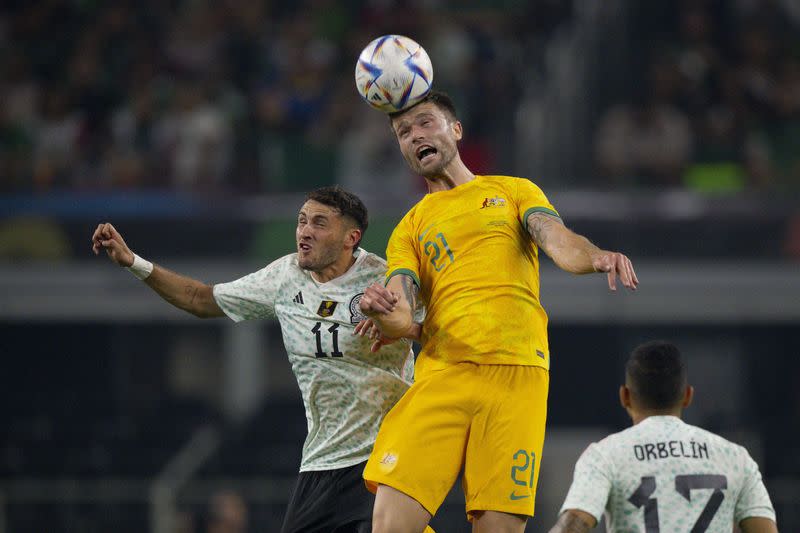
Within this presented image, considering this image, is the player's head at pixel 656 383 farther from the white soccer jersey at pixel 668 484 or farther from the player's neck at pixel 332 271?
the player's neck at pixel 332 271

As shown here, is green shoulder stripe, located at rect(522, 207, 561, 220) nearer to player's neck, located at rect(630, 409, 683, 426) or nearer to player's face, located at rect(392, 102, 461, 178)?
player's face, located at rect(392, 102, 461, 178)

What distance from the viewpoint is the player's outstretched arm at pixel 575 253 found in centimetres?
424

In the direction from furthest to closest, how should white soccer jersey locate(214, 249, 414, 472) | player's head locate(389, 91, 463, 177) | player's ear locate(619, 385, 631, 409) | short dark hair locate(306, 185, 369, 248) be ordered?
1. short dark hair locate(306, 185, 369, 248)
2. white soccer jersey locate(214, 249, 414, 472)
3. player's head locate(389, 91, 463, 177)
4. player's ear locate(619, 385, 631, 409)

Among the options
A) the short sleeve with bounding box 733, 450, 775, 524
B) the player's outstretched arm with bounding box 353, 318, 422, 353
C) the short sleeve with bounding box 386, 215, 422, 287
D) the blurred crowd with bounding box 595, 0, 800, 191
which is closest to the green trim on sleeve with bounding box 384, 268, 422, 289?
the short sleeve with bounding box 386, 215, 422, 287

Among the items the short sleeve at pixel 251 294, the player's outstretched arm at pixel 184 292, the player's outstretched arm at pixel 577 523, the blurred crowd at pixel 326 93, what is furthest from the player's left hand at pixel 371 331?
the blurred crowd at pixel 326 93

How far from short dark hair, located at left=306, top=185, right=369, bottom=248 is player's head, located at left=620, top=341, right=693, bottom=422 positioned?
1.87 meters

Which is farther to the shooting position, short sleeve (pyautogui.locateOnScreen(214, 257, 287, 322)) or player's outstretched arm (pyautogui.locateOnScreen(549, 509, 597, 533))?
short sleeve (pyautogui.locateOnScreen(214, 257, 287, 322))

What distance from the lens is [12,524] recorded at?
11.5 metres

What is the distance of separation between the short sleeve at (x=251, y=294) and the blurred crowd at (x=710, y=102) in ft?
24.6

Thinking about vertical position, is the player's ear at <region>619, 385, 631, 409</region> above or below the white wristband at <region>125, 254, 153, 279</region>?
below

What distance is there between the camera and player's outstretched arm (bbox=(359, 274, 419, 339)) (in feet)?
15.5

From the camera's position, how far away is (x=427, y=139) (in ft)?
17.3

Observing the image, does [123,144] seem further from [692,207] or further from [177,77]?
[692,207]

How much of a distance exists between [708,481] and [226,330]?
39.4 feet
